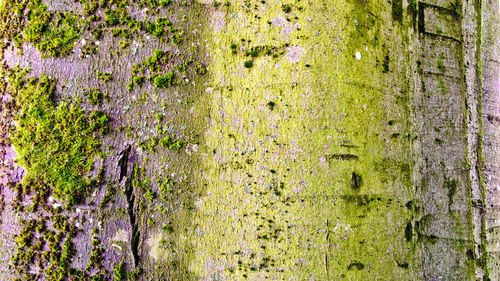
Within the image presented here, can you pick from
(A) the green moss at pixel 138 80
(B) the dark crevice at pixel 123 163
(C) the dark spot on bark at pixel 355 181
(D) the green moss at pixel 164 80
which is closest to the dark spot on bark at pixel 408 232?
(C) the dark spot on bark at pixel 355 181

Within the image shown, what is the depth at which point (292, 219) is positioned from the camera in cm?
→ 317

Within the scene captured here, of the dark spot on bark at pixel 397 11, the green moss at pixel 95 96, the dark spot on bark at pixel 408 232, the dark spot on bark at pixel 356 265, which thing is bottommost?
the dark spot on bark at pixel 356 265

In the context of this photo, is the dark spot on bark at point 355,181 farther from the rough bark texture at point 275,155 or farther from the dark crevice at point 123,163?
the dark crevice at point 123,163

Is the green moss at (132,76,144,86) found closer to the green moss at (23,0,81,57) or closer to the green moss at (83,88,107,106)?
the green moss at (83,88,107,106)

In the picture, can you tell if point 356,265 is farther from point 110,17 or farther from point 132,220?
point 110,17

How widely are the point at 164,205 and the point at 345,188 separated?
1793mm

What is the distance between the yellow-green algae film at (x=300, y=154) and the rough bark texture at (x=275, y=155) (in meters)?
0.01

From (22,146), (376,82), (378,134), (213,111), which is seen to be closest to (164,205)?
(213,111)

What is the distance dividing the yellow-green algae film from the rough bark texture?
11mm

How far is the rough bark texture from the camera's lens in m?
3.19

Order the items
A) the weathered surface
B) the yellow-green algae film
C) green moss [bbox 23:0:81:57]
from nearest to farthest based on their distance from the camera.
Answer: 1. the yellow-green algae film
2. green moss [bbox 23:0:81:57]
3. the weathered surface

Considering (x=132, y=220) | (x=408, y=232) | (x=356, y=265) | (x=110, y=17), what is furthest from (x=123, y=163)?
(x=408, y=232)

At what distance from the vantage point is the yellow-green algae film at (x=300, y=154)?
3.18 m

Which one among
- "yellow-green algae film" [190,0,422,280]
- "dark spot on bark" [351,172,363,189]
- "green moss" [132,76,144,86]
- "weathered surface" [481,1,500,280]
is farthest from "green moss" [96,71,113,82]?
"weathered surface" [481,1,500,280]
